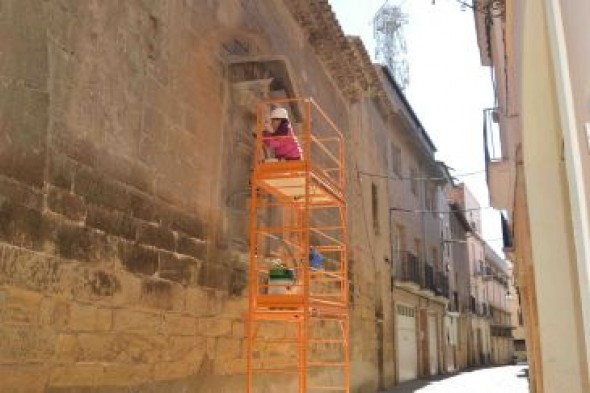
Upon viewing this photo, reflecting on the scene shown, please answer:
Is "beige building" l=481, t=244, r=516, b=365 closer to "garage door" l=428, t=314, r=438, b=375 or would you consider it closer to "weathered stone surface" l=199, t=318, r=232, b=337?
"garage door" l=428, t=314, r=438, b=375

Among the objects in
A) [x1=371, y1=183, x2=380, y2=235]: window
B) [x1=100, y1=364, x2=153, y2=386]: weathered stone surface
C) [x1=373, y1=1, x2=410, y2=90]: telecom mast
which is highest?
[x1=373, y1=1, x2=410, y2=90]: telecom mast

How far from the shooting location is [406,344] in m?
18.5

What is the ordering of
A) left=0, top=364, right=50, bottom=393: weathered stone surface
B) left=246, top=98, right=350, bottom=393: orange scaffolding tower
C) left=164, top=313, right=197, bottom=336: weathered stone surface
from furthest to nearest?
left=246, top=98, right=350, bottom=393: orange scaffolding tower < left=164, top=313, right=197, bottom=336: weathered stone surface < left=0, top=364, right=50, bottom=393: weathered stone surface

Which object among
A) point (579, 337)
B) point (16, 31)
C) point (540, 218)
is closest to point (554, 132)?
point (540, 218)

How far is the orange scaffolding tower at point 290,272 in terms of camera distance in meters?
6.93

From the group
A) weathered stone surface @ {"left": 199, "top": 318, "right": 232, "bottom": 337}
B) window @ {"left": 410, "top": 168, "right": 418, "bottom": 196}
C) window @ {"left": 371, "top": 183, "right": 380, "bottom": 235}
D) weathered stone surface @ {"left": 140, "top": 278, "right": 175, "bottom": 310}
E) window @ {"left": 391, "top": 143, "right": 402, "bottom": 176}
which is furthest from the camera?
window @ {"left": 410, "top": 168, "right": 418, "bottom": 196}

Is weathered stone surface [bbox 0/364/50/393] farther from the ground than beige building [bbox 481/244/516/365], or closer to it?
closer to it

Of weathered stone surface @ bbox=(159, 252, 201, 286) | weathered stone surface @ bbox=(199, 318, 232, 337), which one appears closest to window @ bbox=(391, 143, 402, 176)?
weathered stone surface @ bbox=(199, 318, 232, 337)

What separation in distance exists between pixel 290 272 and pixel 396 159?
13347 mm

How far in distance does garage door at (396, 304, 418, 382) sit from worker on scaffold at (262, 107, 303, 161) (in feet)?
36.6

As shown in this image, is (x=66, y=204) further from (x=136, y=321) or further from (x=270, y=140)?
(x=270, y=140)

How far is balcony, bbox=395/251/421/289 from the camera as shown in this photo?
18453 millimetres

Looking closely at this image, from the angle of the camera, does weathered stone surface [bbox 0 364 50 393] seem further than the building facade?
No

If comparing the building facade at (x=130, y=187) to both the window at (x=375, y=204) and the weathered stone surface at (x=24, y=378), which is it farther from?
the window at (x=375, y=204)
